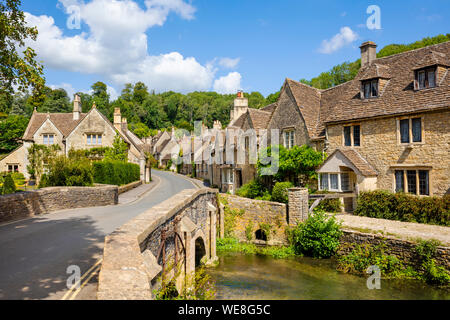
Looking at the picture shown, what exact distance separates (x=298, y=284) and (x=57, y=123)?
3853cm

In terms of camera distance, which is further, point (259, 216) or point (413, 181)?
point (259, 216)

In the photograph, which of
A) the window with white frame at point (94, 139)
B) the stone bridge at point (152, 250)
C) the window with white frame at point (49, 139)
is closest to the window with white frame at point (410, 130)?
the stone bridge at point (152, 250)

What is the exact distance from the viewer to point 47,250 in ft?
31.1

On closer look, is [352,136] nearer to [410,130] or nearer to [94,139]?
[410,130]

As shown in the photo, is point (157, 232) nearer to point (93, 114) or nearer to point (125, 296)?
point (125, 296)

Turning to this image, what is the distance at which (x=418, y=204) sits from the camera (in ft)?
61.6

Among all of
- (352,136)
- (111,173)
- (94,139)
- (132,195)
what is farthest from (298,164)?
(94,139)

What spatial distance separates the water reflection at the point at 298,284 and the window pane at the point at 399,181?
24.2ft

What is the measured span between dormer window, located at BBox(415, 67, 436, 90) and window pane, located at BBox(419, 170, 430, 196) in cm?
540

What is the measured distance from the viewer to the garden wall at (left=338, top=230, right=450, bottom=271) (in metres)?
13.9

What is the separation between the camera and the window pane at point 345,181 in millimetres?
22625

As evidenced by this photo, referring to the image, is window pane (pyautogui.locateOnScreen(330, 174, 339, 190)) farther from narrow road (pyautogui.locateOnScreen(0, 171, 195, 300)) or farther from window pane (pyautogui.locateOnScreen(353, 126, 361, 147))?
narrow road (pyautogui.locateOnScreen(0, 171, 195, 300))

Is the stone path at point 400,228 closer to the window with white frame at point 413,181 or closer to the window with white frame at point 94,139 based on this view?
the window with white frame at point 413,181
